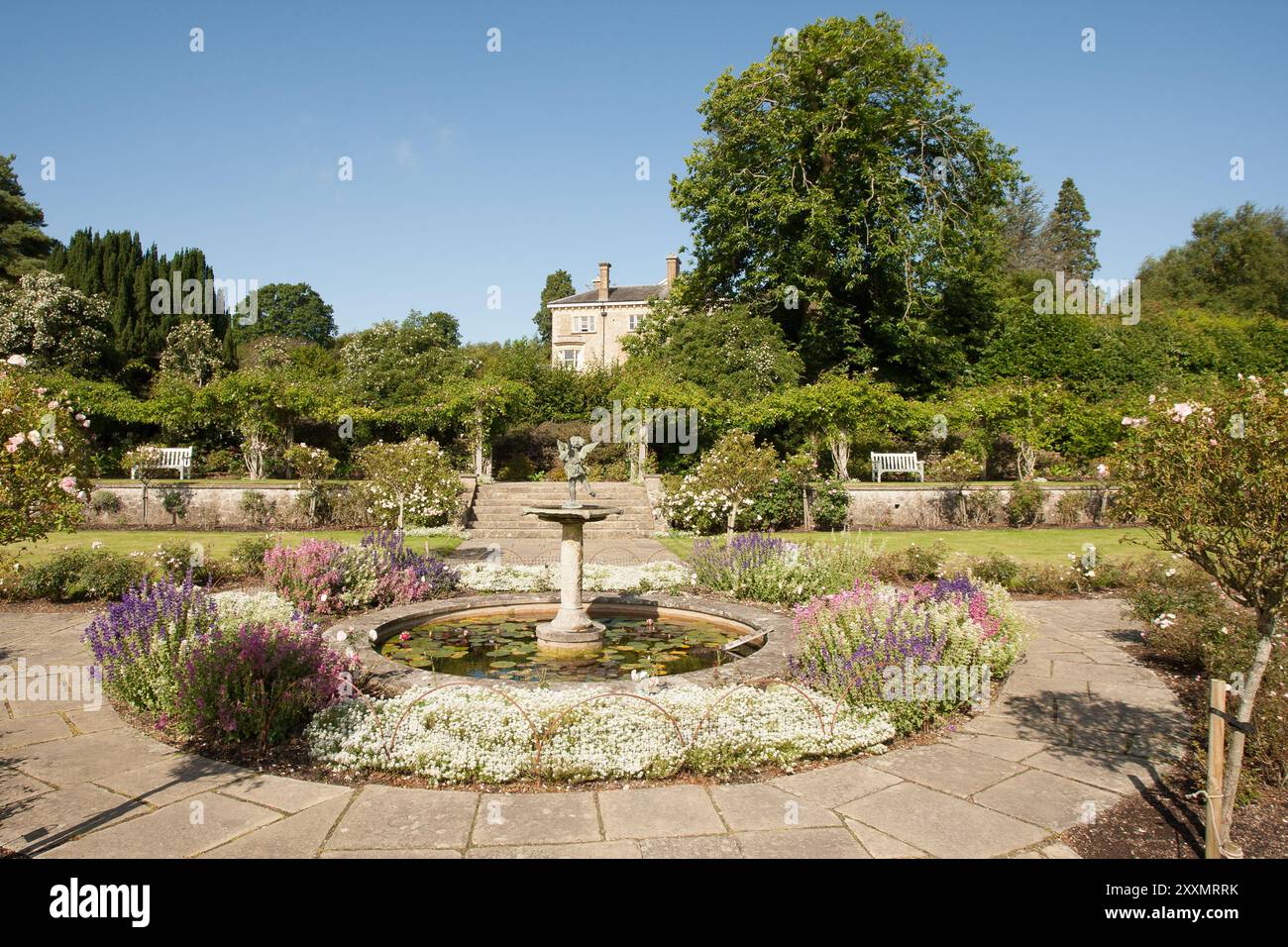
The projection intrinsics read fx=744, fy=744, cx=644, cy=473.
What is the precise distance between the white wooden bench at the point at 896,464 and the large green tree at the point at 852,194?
5.62 metres

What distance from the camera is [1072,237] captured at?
52.6 m

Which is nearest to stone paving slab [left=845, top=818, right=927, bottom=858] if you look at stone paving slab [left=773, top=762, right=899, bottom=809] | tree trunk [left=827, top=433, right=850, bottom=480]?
stone paving slab [left=773, top=762, right=899, bottom=809]

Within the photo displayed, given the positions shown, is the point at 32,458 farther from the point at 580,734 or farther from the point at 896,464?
the point at 896,464

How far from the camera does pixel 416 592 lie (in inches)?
353

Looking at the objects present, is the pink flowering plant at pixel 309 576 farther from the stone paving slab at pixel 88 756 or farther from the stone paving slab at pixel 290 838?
the stone paving slab at pixel 290 838

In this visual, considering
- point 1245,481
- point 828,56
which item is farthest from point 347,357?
point 1245,481

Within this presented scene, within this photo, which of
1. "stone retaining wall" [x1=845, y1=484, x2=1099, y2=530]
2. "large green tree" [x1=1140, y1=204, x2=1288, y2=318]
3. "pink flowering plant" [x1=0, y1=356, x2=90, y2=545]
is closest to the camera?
"pink flowering plant" [x1=0, y1=356, x2=90, y2=545]

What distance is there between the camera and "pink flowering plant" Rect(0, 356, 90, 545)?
455 centimetres

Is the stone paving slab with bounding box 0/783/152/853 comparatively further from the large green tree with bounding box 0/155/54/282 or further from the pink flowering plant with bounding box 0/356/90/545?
the large green tree with bounding box 0/155/54/282

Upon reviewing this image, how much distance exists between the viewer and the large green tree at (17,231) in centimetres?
3098

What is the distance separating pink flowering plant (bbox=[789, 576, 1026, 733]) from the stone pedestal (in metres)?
2.08

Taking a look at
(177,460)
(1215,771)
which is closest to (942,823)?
(1215,771)

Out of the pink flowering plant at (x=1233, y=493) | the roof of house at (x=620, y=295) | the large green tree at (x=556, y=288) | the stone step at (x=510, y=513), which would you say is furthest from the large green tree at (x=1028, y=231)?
the pink flowering plant at (x=1233, y=493)
